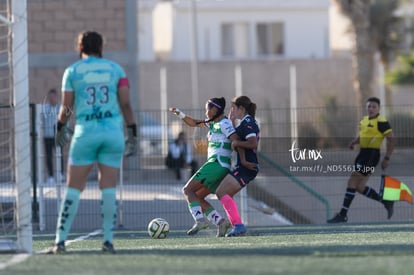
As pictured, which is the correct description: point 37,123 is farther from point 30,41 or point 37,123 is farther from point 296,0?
point 296,0

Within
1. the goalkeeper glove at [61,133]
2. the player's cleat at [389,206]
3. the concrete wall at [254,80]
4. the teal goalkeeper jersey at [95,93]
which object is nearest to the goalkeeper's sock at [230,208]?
the goalkeeper glove at [61,133]

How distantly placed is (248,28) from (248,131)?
138 feet

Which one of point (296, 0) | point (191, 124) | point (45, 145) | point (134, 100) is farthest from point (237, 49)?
point (191, 124)

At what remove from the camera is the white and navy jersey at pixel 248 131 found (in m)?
13.4

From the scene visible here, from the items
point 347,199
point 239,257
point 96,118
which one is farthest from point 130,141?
point 347,199

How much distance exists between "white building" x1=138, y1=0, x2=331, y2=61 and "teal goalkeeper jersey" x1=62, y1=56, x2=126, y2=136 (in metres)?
43.6

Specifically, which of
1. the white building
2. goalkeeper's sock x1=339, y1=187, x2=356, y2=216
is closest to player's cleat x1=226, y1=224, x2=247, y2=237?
goalkeeper's sock x1=339, y1=187, x2=356, y2=216

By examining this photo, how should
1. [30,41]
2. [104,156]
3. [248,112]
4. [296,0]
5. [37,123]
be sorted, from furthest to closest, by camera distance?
[296,0]
[30,41]
[37,123]
[248,112]
[104,156]

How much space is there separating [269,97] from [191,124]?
1402 inches

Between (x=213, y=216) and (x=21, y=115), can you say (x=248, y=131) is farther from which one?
(x=21, y=115)

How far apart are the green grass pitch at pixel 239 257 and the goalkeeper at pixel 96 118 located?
0.59 m

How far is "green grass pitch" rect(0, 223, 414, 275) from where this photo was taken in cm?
841

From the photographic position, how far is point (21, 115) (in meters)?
10.4

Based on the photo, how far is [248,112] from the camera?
13586 mm
